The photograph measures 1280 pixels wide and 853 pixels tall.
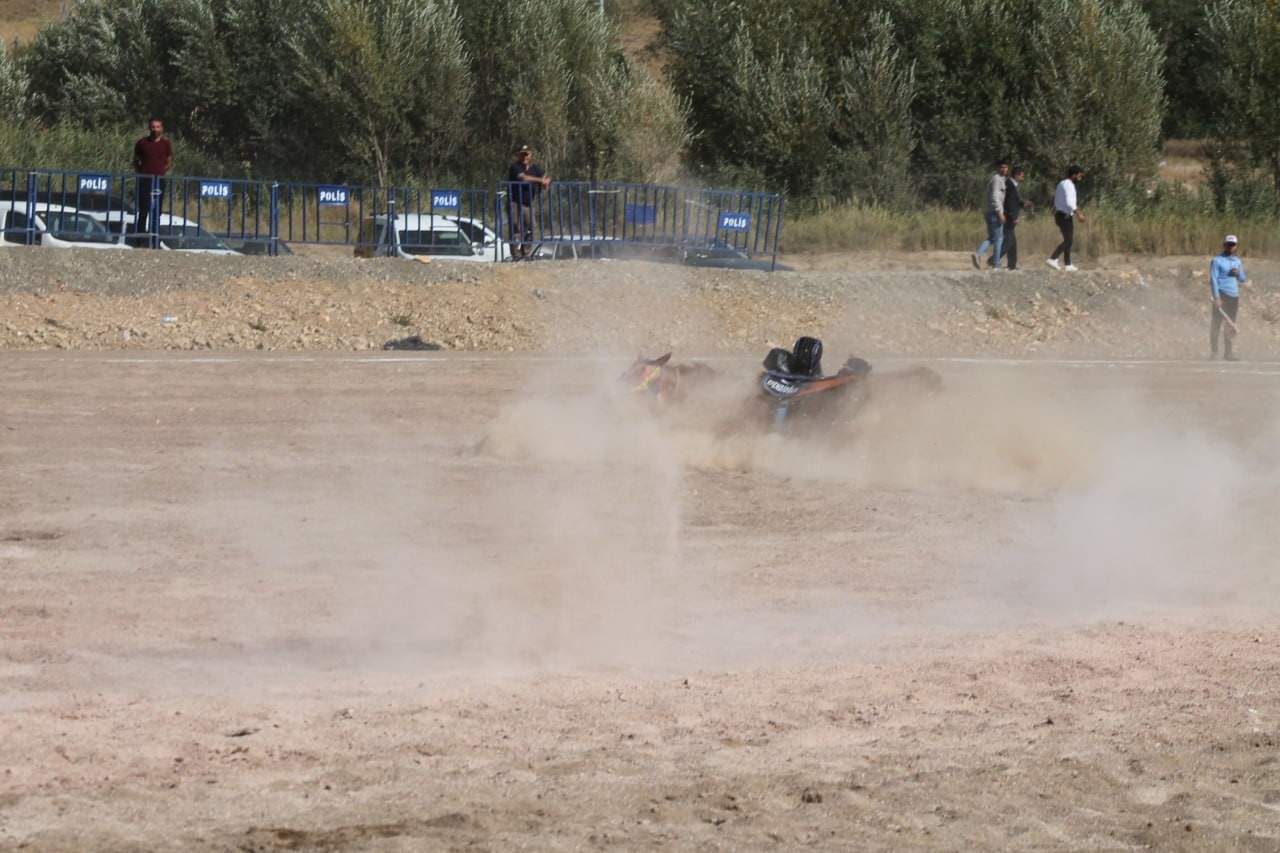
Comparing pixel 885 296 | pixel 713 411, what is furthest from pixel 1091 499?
pixel 885 296

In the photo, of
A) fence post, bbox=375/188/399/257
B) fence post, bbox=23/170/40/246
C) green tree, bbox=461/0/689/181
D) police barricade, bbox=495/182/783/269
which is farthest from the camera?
green tree, bbox=461/0/689/181

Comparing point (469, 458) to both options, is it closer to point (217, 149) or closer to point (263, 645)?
point (263, 645)

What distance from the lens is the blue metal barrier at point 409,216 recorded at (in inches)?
997

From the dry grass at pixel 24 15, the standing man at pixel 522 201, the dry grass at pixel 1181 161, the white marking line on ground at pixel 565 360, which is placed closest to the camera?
the white marking line on ground at pixel 565 360

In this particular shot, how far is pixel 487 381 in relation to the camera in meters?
18.5

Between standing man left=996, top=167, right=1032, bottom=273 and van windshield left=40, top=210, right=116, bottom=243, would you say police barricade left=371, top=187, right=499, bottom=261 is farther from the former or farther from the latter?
standing man left=996, top=167, right=1032, bottom=273

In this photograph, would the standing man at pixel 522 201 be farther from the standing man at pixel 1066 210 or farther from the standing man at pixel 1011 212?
the standing man at pixel 1066 210

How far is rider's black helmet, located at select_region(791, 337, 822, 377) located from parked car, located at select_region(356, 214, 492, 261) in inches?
540

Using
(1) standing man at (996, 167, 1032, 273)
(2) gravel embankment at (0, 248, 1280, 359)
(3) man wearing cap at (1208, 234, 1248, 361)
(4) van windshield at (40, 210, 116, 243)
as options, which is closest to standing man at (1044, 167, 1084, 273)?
(1) standing man at (996, 167, 1032, 273)

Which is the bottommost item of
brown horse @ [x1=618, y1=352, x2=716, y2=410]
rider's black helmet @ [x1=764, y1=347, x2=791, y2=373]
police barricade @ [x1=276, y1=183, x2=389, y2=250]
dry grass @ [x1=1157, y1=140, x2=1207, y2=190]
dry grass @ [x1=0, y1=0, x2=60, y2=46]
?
brown horse @ [x1=618, y1=352, x2=716, y2=410]

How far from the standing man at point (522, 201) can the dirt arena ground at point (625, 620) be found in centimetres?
911

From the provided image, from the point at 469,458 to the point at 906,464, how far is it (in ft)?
12.0

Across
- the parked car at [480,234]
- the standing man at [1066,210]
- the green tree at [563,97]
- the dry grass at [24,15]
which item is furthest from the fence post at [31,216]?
the dry grass at [24,15]

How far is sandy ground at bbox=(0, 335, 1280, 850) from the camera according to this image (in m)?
6.05
